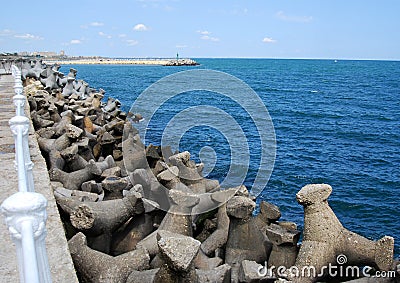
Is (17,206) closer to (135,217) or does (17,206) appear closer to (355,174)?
(135,217)

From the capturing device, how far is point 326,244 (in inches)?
189

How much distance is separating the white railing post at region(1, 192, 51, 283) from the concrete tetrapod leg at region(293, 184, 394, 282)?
344 cm

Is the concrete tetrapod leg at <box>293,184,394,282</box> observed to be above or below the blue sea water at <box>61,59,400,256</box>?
above

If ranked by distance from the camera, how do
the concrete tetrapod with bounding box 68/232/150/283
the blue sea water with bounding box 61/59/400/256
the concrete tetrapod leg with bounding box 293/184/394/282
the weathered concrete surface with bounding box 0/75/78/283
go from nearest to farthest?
Result: the weathered concrete surface with bounding box 0/75/78/283, the concrete tetrapod with bounding box 68/232/150/283, the concrete tetrapod leg with bounding box 293/184/394/282, the blue sea water with bounding box 61/59/400/256

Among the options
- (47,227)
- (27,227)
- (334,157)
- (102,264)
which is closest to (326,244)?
(102,264)

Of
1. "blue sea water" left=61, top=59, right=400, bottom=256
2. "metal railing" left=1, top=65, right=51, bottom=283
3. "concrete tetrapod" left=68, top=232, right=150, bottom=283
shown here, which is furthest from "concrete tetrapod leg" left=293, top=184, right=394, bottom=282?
"blue sea water" left=61, top=59, right=400, bottom=256

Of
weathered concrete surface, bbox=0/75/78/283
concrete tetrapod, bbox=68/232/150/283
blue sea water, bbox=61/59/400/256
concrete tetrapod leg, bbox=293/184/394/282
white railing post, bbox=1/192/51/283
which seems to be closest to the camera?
white railing post, bbox=1/192/51/283

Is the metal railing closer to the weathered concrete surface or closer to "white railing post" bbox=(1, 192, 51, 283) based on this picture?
"white railing post" bbox=(1, 192, 51, 283)

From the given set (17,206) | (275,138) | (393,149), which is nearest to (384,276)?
(17,206)

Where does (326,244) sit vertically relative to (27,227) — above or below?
below

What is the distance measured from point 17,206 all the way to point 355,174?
1467cm

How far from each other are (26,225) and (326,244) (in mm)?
3898

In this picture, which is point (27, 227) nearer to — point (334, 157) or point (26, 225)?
point (26, 225)

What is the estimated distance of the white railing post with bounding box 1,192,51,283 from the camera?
157 cm
